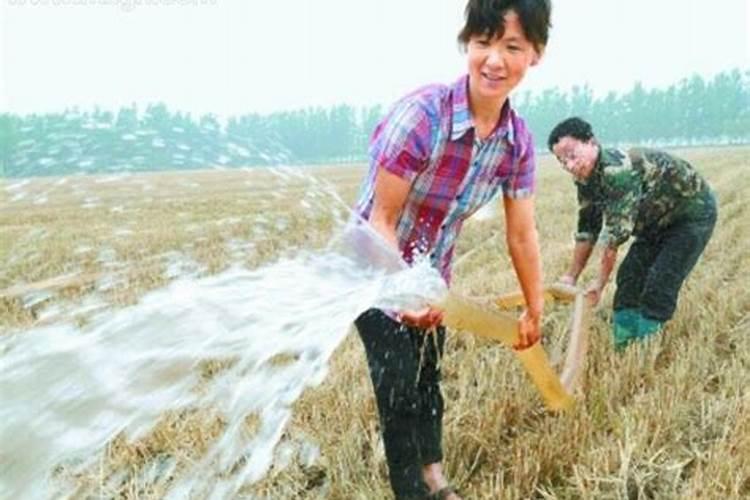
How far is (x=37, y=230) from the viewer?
11.3m

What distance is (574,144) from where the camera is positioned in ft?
12.7

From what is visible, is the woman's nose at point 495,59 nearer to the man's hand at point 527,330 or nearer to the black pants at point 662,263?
the man's hand at point 527,330

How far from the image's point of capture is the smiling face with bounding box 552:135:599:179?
3885mm

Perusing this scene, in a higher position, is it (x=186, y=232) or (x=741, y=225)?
(x=741, y=225)

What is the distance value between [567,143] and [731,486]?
6.12 feet

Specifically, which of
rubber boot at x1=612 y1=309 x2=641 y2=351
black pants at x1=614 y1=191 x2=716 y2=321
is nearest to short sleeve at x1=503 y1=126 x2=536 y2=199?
rubber boot at x1=612 y1=309 x2=641 y2=351

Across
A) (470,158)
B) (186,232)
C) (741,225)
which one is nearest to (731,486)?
(470,158)

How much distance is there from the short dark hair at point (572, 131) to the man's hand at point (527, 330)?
1303 millimetres

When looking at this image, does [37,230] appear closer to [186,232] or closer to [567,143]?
[186,232]

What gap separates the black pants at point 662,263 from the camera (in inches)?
166

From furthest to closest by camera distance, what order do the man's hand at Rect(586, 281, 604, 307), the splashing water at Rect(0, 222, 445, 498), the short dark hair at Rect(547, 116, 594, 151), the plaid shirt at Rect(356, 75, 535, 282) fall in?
the man's hand at Rect(586, 281, 604, 307) < the short dark hair at Rect(547, 116, 594, 151) < the plaid shirt at Rect(356, 75, 535, 282) < the splashing water at Rect(0, 222, 445, 498)

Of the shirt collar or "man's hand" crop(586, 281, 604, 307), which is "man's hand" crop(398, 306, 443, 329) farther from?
"man's hand" crop(586, 281, 604, 307)

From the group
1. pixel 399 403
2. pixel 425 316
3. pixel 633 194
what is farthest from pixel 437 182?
pixel 633 194

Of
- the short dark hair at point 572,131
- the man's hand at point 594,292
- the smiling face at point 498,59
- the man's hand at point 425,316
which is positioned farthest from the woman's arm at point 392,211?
the man's hand at point 594,292
